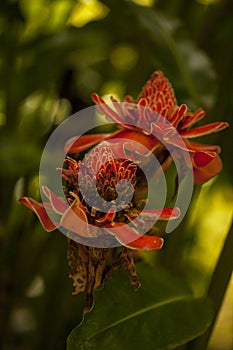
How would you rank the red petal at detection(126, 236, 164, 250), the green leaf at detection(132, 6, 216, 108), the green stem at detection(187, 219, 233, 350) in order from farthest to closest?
the green leaf at detection(132, 6, 216, 108)
the green stem at detection(187, 219, 233, 350)
the red petal at detection(126, 236, 164, 250)

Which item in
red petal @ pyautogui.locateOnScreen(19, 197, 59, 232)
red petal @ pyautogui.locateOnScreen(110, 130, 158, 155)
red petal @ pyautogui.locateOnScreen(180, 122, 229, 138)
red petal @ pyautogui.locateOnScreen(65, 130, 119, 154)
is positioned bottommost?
red petal @ pyautogui.locateOnScreen(19, 197, 59, 232)

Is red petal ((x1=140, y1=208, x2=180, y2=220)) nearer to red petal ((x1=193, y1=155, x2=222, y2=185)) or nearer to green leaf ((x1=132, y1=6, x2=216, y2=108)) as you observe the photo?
red petal ((x1=193, y1=155, x2=222, y2=185))

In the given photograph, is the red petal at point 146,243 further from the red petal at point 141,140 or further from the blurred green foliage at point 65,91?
the blurred green foliage at point 65,91

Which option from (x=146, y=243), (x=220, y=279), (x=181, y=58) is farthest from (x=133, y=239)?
(x=181, y=58)

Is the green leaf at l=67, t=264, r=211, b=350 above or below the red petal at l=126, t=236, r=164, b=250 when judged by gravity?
below

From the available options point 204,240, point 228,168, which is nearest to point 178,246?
point 228,168

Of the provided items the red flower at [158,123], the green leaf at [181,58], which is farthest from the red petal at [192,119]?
the green leaf at [181,58]

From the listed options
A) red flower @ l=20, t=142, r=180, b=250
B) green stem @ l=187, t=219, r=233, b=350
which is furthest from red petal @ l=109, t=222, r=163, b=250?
green stem @ l=187, t=219, r=233, b=350
